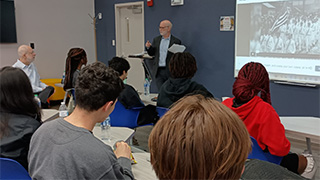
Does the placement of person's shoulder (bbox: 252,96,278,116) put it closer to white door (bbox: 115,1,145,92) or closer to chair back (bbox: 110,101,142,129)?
chair back (bbox: 110,101,142,129)

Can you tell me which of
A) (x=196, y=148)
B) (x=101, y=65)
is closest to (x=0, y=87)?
(x=101, y=65)

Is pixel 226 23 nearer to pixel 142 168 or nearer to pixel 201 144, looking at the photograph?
pixel 142 168

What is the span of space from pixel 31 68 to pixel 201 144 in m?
4.69

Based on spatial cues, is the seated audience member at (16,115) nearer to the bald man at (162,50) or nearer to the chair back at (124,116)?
the chair back at (124,116)

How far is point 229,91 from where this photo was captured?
515 centimetres

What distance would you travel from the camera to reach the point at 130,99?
3.09 meters

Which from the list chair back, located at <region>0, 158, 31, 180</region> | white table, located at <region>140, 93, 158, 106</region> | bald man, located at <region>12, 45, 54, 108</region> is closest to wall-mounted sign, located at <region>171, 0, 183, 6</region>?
white table, located at <region>140, 93, 158, 106</region>

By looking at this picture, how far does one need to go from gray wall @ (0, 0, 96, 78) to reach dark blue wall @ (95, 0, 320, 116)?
227 centimetres

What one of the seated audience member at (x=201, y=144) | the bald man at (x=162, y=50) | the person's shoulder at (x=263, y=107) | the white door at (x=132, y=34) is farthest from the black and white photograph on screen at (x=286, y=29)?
the seated audience member at (x=201, y=144)

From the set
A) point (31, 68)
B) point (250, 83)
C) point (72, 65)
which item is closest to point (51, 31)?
point (31, 68)

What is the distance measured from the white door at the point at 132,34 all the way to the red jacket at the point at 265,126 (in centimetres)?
494

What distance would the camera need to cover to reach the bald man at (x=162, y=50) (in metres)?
5.37

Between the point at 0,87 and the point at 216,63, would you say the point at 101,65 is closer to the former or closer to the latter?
the point at 0,87

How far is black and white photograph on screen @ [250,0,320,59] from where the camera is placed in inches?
155
